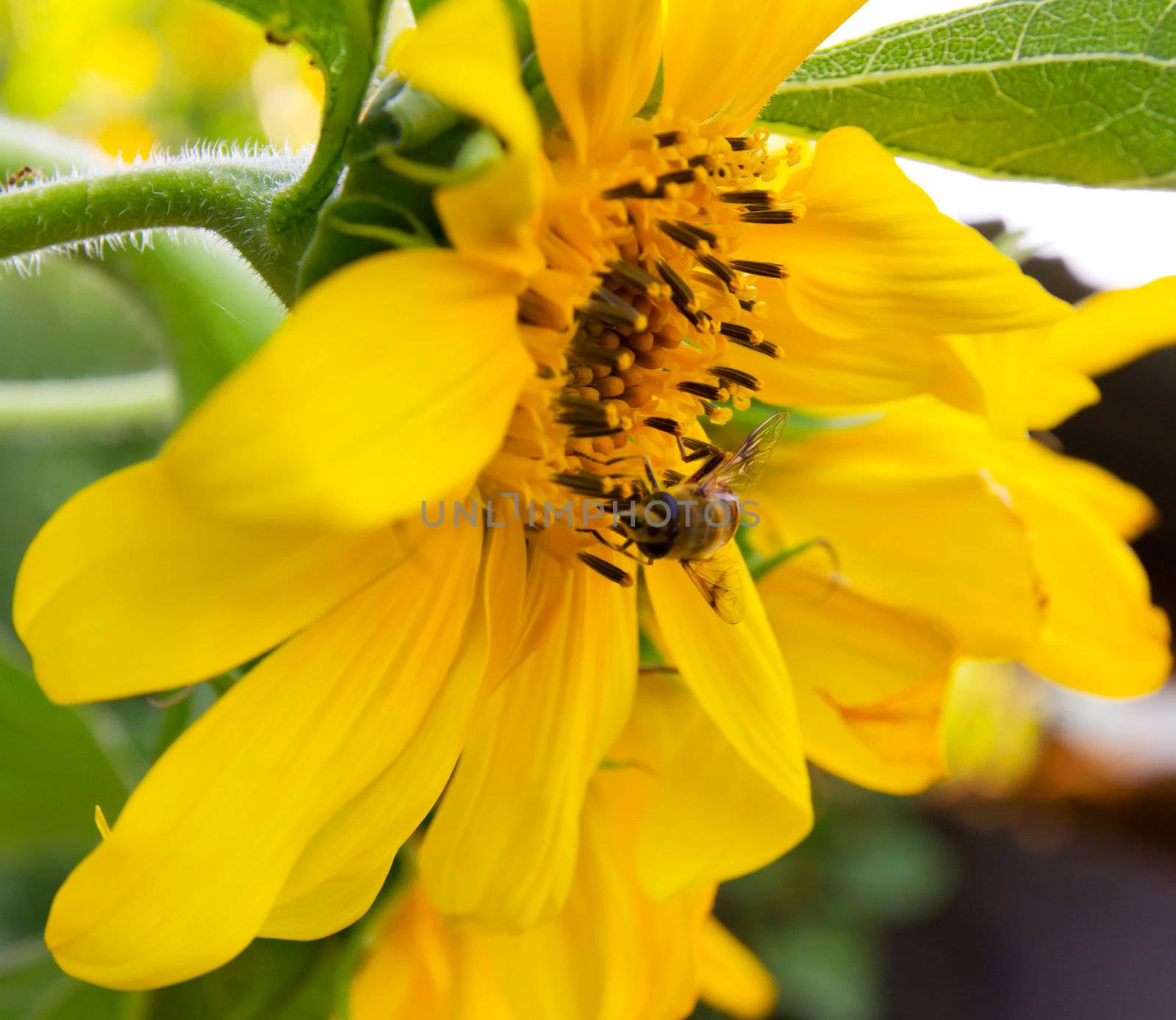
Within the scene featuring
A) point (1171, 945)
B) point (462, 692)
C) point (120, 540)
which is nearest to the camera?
point (120, 540)

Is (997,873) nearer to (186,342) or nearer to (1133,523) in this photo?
(1133,523)

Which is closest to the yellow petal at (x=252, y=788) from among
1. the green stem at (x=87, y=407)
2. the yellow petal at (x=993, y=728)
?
the green stem at (x=87, y=407)

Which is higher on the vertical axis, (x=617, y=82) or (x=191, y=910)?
(x=617, y=82)

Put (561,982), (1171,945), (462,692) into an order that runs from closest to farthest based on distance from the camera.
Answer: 1. (462,692)
2. (561,982)
3. (1171,945)

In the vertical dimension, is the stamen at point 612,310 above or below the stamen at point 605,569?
above

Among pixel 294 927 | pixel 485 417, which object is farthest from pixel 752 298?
pixel 294 927

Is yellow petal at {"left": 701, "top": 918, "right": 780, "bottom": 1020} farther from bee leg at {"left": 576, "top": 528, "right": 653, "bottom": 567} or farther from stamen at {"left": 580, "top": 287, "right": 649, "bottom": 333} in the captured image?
stamen at {"left": 580, "top": 287, "right": 649, "bottom": 333}

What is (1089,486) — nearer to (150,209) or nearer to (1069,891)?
(150,209)

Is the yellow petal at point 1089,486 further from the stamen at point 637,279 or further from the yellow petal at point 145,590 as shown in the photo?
the yellow petal at point 145,590
